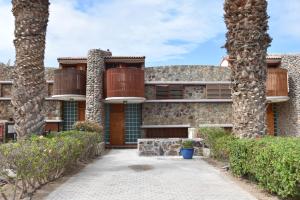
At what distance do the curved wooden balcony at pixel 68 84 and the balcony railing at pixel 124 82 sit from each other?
7.40ft

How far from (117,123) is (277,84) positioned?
38.4ft

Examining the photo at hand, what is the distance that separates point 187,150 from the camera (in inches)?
730

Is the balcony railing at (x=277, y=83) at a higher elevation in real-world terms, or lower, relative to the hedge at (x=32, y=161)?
higher

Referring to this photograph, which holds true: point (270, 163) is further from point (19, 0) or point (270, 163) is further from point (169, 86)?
point (169, 86)

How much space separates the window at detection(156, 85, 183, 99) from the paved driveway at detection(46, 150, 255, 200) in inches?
550

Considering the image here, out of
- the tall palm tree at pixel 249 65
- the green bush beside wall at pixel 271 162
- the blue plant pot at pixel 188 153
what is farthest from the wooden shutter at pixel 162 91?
the green bush beside wall at pixel 271 162

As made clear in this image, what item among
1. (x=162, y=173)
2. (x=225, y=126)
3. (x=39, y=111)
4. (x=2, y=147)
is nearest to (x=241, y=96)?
(x=162, y=173)

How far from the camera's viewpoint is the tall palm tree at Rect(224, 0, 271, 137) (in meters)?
12.3

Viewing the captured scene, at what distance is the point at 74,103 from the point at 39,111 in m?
16.0

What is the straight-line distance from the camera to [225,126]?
2797cm

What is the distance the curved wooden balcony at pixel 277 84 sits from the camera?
26.4m

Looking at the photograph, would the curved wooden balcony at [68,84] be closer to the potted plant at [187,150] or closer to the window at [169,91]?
the window at [169,91]

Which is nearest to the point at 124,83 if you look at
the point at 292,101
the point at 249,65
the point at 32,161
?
the point at 292,101

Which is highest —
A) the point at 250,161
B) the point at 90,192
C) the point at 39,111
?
the point at 39,111
